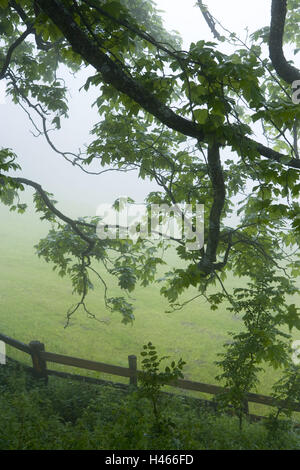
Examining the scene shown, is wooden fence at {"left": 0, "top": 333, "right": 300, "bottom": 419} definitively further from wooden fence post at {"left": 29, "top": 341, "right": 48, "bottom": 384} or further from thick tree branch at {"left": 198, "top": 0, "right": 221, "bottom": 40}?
thick tree branch at {"left": 198, "top": 0, "right": 221, "bottom": 40}

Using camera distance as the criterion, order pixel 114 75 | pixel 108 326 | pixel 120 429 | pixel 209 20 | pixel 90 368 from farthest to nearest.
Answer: pixel 108 326 → pixel 90 368 → pixel 209 20 → pixel 120 429 → pixel 114 75

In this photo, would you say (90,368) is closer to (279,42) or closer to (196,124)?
(196,124)

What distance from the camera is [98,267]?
23.0 meters

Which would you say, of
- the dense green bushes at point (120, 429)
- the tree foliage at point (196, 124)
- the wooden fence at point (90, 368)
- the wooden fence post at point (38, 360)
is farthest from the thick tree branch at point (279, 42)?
the wooden fence post at point (38, 360)

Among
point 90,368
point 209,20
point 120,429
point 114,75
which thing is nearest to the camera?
point 114,75

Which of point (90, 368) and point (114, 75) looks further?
point (90, 368)

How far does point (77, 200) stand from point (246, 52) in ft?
127

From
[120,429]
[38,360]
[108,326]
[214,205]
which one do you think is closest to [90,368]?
[38,360]

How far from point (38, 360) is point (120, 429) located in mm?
4188

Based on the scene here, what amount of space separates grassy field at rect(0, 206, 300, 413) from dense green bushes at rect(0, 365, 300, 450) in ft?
12.5

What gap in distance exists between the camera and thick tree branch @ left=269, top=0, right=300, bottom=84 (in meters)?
4.10

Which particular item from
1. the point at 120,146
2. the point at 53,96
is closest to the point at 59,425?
the point at 120,146

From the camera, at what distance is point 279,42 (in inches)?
169
